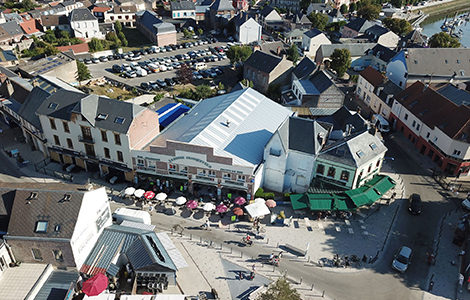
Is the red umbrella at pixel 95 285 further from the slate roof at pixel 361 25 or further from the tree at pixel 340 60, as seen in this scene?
the slate roof at pixel 361 25

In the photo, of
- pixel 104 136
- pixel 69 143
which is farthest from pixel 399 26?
pixel 69 143

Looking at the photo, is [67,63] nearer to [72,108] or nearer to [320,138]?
[72,108]

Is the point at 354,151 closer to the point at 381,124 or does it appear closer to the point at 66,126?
the point at 381,124

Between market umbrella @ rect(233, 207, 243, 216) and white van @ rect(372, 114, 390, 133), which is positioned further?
white van @ rect(372, 114, 390, 133)

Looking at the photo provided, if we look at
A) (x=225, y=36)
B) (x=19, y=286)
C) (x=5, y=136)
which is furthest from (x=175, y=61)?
(x=19, y=286)

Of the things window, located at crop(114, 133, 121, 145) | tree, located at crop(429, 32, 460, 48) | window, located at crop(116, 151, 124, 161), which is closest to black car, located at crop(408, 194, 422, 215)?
window, located at crop(116, 151, 124, 161)

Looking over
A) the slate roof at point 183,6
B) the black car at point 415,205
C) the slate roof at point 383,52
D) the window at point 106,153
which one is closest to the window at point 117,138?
the window at point 106,153

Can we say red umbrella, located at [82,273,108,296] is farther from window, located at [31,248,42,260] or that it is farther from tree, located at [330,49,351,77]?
tree, located at [330,49,351,77]

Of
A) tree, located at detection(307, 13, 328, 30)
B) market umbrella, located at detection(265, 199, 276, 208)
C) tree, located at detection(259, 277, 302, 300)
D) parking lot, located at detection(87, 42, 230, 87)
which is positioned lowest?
market umbrella, located at detection(265, 199, 276, 208)
